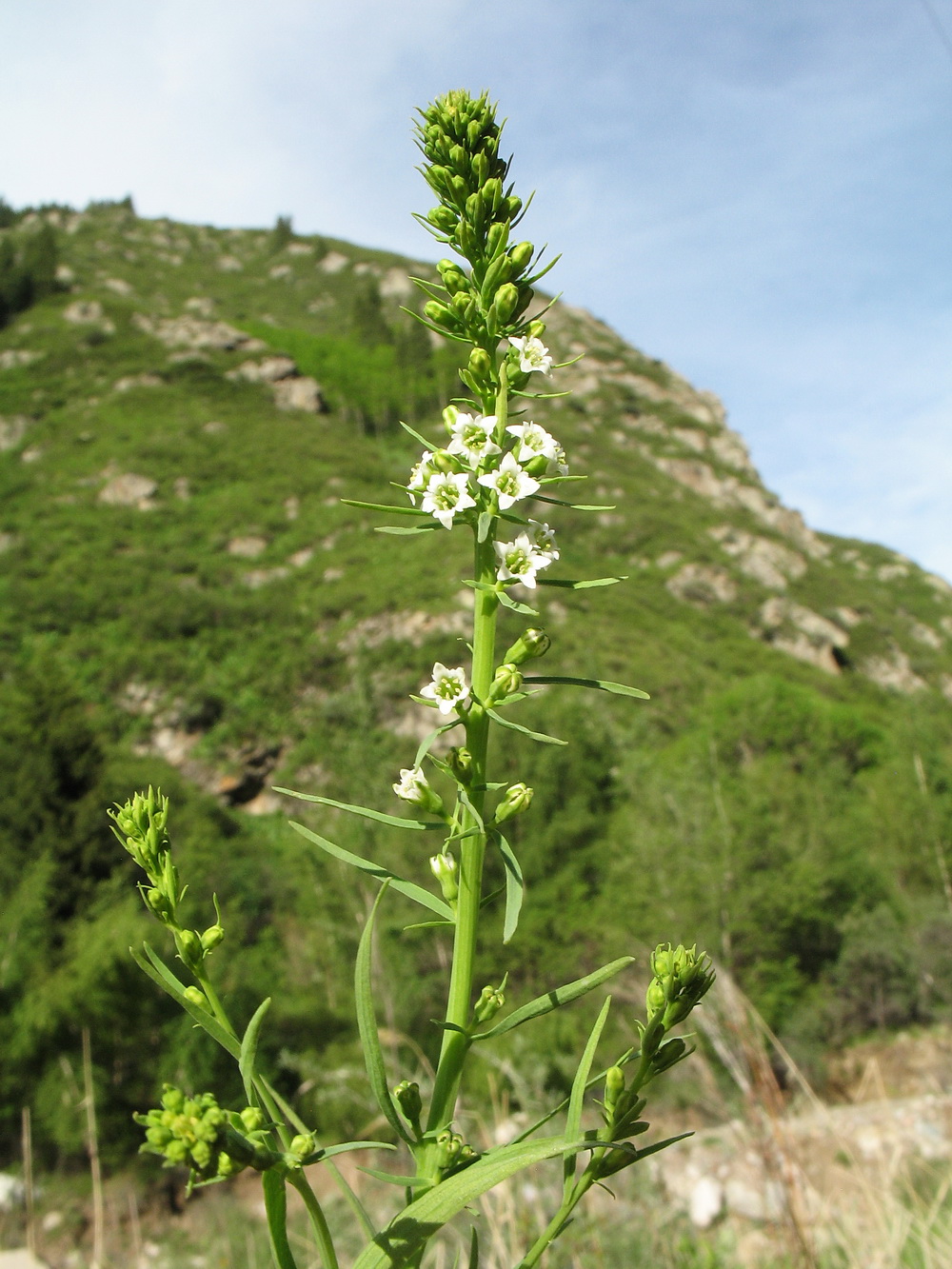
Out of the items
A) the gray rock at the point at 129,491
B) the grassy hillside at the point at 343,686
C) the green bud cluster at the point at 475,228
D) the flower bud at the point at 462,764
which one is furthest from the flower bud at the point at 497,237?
the gray rock at the point at 129,491

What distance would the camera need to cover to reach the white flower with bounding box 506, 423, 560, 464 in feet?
5.02

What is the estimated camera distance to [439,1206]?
100 cm

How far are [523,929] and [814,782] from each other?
1584 cm

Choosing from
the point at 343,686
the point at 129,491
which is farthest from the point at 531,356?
the point at 129,491

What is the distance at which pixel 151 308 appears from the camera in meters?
84.2

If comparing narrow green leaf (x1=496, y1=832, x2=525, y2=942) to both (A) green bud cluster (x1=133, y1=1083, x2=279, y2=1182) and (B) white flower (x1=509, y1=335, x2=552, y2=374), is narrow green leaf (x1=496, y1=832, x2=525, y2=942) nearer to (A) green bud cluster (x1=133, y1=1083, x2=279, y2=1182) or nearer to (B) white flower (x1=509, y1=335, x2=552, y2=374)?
(A) green bud cluster (x1=133, y1=1083, x2=279, y2=1182)

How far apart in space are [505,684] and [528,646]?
0.66 feet

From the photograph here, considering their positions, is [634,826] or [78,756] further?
[634,826]

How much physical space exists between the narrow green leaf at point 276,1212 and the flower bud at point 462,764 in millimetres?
616

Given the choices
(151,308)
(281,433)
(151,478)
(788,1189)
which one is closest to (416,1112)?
(788,1189)

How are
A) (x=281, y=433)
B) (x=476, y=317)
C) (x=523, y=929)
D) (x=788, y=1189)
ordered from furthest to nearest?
(x=281, y=433)
(x=523, y=929)
(x=788, y=1189)
(x=476, y=317)

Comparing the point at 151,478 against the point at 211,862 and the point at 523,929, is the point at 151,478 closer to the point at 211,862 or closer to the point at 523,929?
the point at 211,862

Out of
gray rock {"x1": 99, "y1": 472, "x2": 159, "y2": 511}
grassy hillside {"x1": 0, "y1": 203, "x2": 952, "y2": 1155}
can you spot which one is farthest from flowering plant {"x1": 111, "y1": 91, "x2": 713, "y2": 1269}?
gray rock {"x1": 99, "y1": 472, "x2": 159, "y2": 511}

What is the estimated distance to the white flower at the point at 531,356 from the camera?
1.58m
